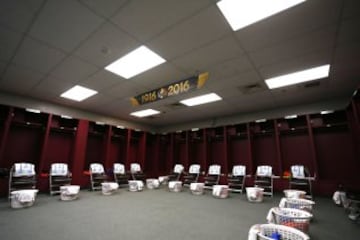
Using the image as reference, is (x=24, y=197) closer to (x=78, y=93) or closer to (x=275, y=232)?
(x=78, y=93)

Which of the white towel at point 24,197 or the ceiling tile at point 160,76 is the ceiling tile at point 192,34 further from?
the white towel at point 24,197

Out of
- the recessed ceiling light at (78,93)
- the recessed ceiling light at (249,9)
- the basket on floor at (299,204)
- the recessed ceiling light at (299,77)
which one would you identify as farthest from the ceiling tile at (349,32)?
the recessed ceiling light at (78,93)

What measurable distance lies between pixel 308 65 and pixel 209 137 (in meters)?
4.72

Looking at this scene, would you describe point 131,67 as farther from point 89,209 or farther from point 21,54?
point 89,209

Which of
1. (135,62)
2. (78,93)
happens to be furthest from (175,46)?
(78,93)

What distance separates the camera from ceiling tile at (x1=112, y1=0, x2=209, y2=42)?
2.38m

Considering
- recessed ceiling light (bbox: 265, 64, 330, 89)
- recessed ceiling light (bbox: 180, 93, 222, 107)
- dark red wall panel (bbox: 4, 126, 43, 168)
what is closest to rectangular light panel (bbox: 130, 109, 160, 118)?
recessed ceiling light (bbox: 180, 93, 222, 107)

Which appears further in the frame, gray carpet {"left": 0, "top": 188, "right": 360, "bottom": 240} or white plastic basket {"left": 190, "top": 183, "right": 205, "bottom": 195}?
white plastic basket {"left": 190, "top": 183, "right": 205, "bottom": 195}

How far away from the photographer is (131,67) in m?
3.98

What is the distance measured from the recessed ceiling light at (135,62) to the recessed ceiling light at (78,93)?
164 cm

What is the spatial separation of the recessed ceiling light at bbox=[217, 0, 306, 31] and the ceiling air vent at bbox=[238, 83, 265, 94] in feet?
7.68

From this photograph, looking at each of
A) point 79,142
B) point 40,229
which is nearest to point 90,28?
point 40,229

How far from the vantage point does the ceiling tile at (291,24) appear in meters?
2.39

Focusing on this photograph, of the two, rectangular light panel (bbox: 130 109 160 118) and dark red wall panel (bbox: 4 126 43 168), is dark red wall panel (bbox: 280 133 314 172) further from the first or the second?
dark red wall panel (bbox: 4 126 43 168)
